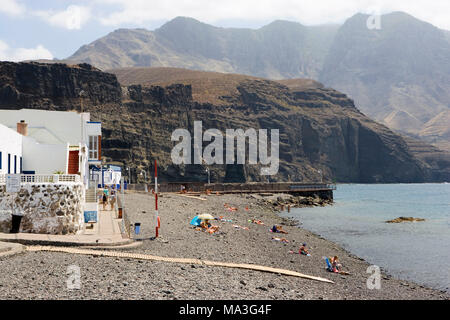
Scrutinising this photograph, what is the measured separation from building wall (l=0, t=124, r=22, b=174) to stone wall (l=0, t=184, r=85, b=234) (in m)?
6.34

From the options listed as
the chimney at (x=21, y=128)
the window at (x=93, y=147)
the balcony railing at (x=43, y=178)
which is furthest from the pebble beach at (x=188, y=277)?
the window at (x=93, y=147)

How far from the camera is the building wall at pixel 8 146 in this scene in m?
24.2

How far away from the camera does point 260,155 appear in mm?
154250

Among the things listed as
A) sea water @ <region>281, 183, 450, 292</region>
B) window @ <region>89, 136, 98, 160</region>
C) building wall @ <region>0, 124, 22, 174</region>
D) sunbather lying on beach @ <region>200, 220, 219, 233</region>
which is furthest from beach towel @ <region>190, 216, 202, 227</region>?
window @ <region>89, 136, 98, 160</region>

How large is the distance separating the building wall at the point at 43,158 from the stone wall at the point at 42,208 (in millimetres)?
10793

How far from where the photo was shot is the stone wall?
18422mm

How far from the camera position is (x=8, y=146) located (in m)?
25.5

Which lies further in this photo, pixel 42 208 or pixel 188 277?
pixel 42 208

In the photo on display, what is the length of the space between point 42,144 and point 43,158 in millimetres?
1033

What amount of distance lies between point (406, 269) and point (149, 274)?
16330mm

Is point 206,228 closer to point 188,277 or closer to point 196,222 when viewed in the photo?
point 196,222

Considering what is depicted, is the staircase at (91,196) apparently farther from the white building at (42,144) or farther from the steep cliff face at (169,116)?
the steep cliff face at (169,116)

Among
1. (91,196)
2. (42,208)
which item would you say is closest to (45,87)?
(91,196)
